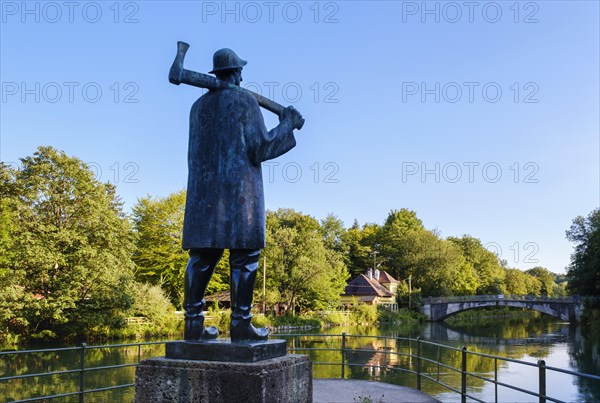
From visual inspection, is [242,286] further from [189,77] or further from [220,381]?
[189,77]

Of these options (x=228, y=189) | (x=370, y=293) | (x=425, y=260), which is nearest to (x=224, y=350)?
(x=228, y=189)

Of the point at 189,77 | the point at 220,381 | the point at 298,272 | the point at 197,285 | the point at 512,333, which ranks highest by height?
the point at 189,77

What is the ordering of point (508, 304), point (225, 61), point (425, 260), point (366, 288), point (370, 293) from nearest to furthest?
point (225, 61) < point (508, 304) < point (370, 293) < point (366, 288) < point (425, 260)

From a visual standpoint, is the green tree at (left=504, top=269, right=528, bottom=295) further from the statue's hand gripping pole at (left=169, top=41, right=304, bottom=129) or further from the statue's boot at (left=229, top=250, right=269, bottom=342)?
the statue's hand gripping pole at (left=169, top=41, right=304, bottom=129)

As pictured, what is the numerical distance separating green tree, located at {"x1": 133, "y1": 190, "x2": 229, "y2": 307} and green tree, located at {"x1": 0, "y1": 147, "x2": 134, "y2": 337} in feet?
39.2

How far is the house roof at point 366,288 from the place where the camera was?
65062 mm

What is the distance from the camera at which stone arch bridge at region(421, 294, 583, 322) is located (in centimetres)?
5669

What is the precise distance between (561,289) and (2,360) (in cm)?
14157

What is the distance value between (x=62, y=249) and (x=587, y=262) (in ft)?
145

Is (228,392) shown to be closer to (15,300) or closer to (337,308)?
(15,300)

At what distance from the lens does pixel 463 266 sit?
273 ft

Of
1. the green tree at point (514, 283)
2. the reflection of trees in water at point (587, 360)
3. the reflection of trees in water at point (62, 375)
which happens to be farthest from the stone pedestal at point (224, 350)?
the green tree at point (514, 283)

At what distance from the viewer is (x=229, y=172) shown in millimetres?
4234

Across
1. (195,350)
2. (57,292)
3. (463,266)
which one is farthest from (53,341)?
(463,266)
